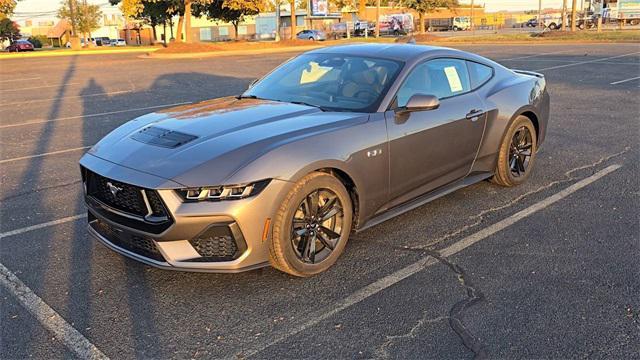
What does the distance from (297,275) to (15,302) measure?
1.81 metres

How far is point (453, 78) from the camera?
16.5 feet

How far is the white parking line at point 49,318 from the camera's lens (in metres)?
2.99

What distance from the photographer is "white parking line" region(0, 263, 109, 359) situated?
2988mm

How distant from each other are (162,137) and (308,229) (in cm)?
120

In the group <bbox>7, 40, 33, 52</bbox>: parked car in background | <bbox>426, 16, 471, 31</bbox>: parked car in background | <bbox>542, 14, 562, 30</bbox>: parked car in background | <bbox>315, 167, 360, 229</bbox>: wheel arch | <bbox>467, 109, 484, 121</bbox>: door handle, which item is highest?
<bbox>426, 16, 471, 31</bbox>: parked car in background

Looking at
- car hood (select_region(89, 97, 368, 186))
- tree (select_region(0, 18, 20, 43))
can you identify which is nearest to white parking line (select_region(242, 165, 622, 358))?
car hood (select_region(89, 97, 368, 186))

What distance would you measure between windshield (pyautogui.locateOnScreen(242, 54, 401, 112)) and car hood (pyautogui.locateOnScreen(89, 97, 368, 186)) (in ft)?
0.69

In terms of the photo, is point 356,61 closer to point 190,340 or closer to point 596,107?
point 190,340

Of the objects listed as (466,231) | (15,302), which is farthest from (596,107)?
(15,302)

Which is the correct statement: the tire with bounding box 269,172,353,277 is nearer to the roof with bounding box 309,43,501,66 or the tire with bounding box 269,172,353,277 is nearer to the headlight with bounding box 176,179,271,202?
the headlight with bounding box 176,179,271,202

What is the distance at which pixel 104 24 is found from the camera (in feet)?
396

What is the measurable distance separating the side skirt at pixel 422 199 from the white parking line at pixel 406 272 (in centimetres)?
44

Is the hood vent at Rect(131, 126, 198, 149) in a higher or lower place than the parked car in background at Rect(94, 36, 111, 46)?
lower

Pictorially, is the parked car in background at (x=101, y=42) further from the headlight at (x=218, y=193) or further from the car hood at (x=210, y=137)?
the headlight at (x=218, y=193)
